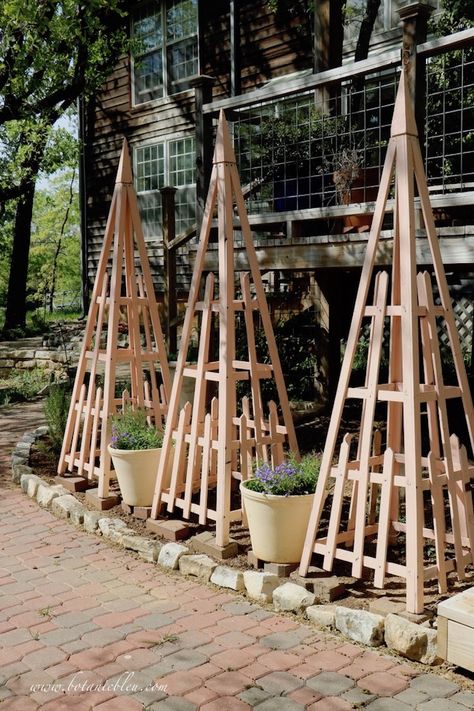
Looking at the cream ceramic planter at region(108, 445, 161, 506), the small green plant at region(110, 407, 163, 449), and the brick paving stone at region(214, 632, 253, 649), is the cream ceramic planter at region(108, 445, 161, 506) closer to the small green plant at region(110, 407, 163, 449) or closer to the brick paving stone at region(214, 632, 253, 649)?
the small green plant at region(110, 407, 163, 449)

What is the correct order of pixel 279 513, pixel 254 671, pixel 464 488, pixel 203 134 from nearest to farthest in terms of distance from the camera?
pixel 254 671
pixel 464 488
pixel 279 513
pixel 203 134

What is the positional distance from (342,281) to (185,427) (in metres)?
4.29

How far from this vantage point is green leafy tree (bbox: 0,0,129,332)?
10914 mm

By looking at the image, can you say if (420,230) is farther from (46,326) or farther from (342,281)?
(46,326)

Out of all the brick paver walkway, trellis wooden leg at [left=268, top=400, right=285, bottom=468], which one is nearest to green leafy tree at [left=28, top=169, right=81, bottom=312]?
trellis wooden leg at [left=268, top=400, right=285, bottom=468]

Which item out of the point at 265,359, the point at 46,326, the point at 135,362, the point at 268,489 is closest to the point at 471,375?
the point at 265,359

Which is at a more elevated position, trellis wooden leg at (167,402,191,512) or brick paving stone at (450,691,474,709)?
trellis wooden leg at (167,402,191,512)

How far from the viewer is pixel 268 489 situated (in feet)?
15.7

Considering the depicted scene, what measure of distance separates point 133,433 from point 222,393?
1.23m

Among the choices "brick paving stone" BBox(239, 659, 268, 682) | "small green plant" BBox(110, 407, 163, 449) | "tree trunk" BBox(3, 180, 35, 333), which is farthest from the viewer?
"tree trunk" BBox(3, 180, 35, 333)

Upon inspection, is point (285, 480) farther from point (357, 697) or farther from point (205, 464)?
point (357, 697)

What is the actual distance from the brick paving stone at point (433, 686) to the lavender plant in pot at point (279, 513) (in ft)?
4.39

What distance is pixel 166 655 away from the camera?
3861mm

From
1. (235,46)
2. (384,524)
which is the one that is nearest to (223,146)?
(384,524)
